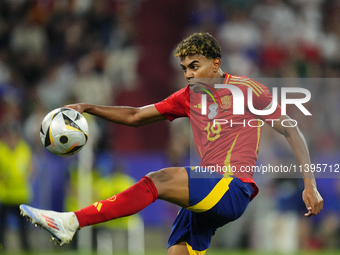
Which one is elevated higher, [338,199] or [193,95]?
[193,95]

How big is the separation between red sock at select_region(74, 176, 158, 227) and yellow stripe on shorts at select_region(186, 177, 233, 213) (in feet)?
1.24

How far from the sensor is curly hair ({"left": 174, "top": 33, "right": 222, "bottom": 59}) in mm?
4223

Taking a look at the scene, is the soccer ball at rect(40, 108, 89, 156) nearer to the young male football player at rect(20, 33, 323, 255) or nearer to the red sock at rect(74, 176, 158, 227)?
the young male football player at rect(20, 33, 323, 255)

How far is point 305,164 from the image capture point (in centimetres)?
394

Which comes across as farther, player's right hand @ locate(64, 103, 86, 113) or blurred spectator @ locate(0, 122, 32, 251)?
blurred spectator @ locate(0, 122, 32, 251)

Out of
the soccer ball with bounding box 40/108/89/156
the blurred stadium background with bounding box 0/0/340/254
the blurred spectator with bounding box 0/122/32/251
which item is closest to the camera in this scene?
the soccer ball with bounding box 40/108/89/156

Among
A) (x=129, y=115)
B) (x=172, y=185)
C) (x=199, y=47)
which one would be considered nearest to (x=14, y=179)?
(x=129, y=115)

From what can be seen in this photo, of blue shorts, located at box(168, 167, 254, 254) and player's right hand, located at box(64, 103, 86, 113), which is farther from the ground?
player's right hand, located at box(64, 103, 86, 113)

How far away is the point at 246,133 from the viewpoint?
4.18m

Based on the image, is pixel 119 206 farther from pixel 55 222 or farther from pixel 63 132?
pixel 63 132

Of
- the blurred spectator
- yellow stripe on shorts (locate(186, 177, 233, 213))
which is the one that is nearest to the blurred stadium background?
the blurred spectator

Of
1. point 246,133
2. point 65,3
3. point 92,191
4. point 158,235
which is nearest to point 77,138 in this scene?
point 246,133

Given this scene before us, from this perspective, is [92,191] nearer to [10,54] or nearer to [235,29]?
[10,54]

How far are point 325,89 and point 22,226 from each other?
6.67 metres
